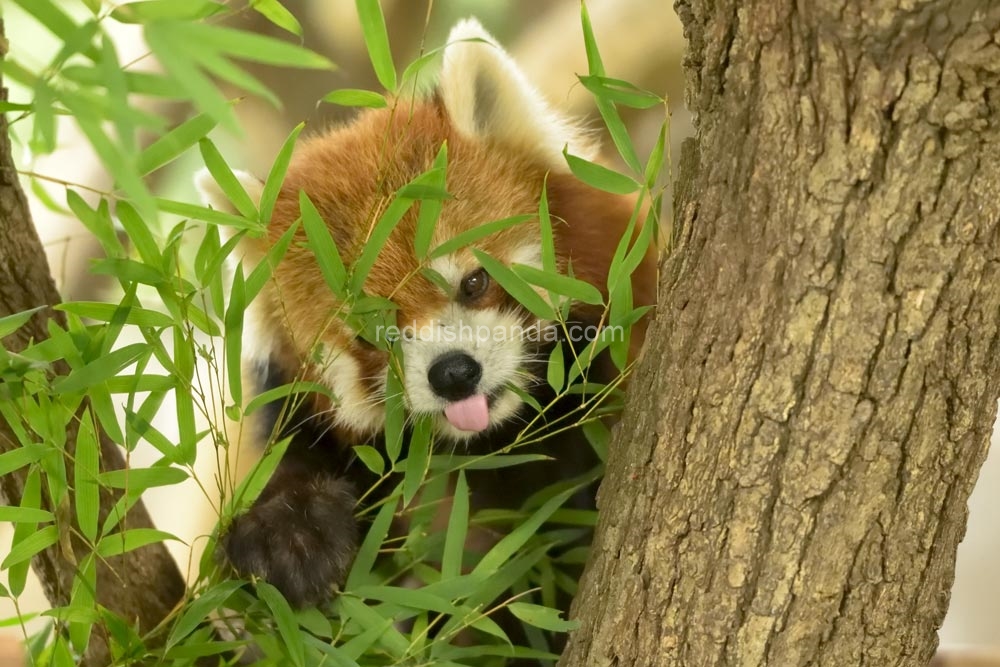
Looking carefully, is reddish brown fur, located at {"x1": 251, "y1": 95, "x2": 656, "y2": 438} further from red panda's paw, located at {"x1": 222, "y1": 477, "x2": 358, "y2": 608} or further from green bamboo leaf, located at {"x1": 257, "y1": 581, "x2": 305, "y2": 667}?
green bamboo leaf, located at {"x1": 257, "y1": 581, "x2": 305, "y2": 667}

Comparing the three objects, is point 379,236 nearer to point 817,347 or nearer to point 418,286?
point 418,286

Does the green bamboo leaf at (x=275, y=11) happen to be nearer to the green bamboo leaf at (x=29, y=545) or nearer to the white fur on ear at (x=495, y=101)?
the white fur on ear at (x=495, y=101)

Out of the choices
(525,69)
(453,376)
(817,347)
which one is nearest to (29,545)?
(453,376)

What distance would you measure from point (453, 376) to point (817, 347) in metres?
0.74

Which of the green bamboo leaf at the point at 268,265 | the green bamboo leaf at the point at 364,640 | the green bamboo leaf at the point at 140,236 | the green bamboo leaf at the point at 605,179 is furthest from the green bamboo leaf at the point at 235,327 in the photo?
the green bamboo leaf at the point at 605,179

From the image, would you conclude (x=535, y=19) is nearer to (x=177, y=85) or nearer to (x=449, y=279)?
(x=449, y=279)

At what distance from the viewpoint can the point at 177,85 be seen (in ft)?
2.63

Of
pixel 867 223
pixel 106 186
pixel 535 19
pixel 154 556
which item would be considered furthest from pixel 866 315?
pixel 106 186

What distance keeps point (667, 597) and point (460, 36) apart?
3.61ft

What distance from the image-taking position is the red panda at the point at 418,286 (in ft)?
5.35

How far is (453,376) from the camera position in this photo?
1623 millimetres

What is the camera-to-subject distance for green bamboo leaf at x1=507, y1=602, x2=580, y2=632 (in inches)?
54.2

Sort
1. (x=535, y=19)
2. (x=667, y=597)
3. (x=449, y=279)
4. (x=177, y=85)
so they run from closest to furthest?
(x=177, y=85) < (x=667, y=597) < (x=449, y=279) < (x=535, y=19)

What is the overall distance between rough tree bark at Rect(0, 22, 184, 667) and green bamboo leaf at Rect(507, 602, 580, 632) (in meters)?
0.67
